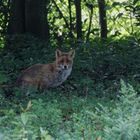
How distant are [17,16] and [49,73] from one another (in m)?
5.84

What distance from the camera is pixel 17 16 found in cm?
1886

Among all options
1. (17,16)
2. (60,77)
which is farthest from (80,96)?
(17,16)

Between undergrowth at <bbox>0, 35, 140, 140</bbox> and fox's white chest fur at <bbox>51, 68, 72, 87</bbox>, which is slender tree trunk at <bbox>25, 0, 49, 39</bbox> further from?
fox's white chest fur at <bbox>51, 68, 72, 87</bbox>

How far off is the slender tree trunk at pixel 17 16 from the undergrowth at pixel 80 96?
159 cm

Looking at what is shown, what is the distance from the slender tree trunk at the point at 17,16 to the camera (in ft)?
61.4

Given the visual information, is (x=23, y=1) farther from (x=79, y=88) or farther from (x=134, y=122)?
(x=134, y=122)

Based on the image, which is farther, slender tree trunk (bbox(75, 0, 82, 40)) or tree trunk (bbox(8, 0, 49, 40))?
slender tree trunk (bbox(75, 0, 82, 40))

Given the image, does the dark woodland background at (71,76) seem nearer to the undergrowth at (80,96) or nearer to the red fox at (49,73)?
the undergrowth at (80,96)

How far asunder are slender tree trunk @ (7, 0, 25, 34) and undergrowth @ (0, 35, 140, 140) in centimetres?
159

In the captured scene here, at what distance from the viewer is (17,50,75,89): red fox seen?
12977mm

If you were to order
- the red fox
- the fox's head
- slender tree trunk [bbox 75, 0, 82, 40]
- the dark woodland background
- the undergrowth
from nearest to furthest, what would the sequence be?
the undergrowth
the dark woodland background
the red fox
the fox's head
slender tree trunk [bbox 75, 0, 82, 40]

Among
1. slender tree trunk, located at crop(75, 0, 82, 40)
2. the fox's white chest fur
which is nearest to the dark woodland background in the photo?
slender tree trunk, located at crop(75, 0, 82, 40)

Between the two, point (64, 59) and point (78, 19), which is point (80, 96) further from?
point (78, 19)

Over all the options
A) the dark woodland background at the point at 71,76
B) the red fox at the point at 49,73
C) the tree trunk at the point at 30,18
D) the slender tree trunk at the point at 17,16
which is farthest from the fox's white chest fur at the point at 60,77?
the slender tree trunk at the point at 17,16
